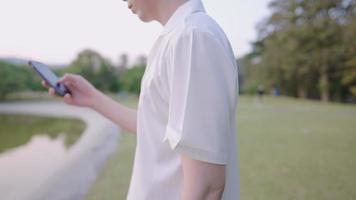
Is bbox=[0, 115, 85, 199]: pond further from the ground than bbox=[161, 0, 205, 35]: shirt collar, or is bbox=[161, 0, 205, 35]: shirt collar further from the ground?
bbox=[161, 0, 205, 35]: shirt collar

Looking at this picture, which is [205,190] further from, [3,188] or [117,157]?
[117,157]

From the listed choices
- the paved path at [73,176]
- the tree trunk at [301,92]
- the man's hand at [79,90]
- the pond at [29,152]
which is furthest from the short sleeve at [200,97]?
the tree trunk at [301,92]

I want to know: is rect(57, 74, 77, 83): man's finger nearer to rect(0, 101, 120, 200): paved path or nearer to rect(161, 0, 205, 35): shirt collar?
rect(161, 0, 205, 35): shirt collar

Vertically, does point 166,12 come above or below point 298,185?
above

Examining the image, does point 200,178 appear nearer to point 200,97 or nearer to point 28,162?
point 200,97

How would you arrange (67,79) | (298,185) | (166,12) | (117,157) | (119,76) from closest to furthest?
(166,12) → (67,79) → (298,185) → (117,157) → (119,76)

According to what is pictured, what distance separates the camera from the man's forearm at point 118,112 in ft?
3.07

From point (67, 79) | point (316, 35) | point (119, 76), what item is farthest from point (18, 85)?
point (67, 79)

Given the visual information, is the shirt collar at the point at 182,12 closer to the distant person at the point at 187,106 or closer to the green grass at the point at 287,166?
the distant person at the point at 187,106

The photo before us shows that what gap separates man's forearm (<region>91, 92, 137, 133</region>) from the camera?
0.94 m

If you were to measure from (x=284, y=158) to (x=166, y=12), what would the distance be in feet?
13.8

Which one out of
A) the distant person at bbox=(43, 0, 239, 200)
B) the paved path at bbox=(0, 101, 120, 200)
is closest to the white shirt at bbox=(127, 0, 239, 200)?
the distant person at bbox=(43, 0, 239, 200)

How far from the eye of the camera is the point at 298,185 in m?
3.39

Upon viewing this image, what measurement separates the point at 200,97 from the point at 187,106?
0.02 metres
